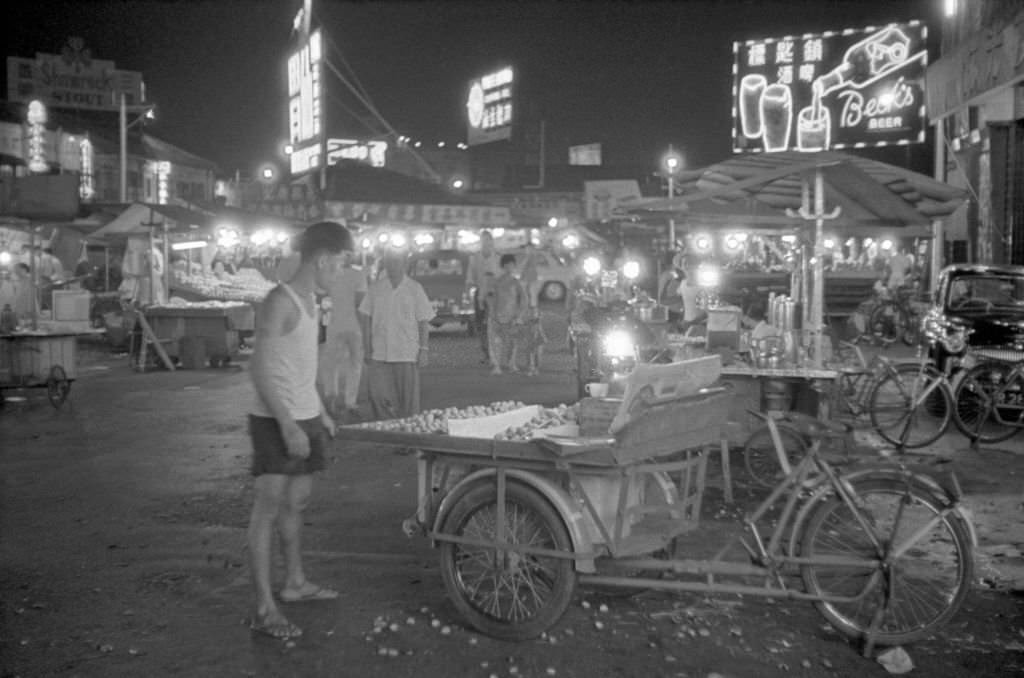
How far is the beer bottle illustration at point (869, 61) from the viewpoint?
27.3 meters

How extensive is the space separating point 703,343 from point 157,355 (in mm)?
11261

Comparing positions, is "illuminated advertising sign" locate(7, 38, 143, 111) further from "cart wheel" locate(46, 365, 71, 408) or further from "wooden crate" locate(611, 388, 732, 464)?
"wooden crate" locate(611, 388, 732, 464)

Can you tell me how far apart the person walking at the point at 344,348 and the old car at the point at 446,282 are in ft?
37.9

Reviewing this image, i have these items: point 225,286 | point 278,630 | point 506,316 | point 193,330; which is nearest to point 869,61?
point 506,316

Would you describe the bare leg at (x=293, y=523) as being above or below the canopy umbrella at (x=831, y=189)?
below

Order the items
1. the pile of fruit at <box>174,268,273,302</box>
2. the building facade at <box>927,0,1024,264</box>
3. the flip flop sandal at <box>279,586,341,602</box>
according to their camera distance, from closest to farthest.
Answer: the flip flop sandal at <box>279,586,341,602</box>
the building facade at <box>927,0,1024,264</box>
the pile of fruit at <box>174,268,273,302</box>

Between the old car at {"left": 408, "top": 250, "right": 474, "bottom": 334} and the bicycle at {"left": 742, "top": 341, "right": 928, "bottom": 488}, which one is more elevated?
the old car at {"left": 408, "top": 250, "right": 474, "bottom": 334}

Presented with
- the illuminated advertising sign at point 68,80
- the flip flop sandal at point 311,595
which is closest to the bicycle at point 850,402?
the flip flop sandal at point 311,595

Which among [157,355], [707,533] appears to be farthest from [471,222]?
[707,533]

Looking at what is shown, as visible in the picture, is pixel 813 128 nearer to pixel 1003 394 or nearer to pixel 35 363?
pixel 1003 394

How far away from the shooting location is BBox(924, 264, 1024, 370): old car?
38.7ft

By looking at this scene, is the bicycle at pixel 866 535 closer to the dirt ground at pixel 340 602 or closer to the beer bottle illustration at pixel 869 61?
the dirt ground at pixel 340 602

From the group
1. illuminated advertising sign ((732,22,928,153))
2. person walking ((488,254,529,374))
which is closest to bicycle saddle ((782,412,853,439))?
person walking ((488,254,529,374))

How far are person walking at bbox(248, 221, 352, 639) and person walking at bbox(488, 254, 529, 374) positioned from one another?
10.9m
